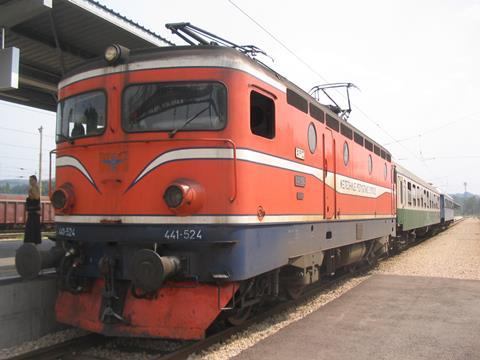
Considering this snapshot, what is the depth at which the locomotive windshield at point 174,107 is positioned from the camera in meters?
5.50

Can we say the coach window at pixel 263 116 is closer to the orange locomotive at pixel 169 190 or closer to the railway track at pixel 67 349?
the orange locomotive at pixel 169 190

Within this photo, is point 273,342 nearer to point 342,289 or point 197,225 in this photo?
point 197,225

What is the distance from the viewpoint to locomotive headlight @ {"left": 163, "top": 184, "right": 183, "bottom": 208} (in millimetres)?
5133

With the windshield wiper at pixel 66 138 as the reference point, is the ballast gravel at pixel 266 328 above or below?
below

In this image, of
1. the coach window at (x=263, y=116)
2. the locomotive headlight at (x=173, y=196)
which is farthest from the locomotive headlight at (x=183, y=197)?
the coach window at (x=263, y=116)

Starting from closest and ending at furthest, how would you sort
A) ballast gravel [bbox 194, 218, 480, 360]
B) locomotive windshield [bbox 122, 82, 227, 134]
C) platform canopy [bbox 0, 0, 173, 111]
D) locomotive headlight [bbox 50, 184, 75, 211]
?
locomotive windshield [bbox 122, 82, 227, 134]
ballast gravel [bbox 194, 218, 480, 360]
locomotive headlight [bbox 50, 184, 75, 211]
platform canopy [bbox 0, 0, 173, 111]

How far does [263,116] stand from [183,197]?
5.76ft

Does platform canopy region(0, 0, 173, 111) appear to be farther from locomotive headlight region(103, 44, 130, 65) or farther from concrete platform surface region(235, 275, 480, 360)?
concrete platform surface region(235, 275, 480, 360)

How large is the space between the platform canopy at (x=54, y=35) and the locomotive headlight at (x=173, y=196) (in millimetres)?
3914

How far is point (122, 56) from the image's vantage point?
5.75 metres

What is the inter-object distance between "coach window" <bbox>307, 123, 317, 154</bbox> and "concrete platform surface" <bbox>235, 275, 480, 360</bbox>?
2434 millimetres

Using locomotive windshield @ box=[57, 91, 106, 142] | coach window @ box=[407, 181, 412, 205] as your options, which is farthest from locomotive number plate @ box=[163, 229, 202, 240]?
coach window @ box=[407, 181, 412, 205]

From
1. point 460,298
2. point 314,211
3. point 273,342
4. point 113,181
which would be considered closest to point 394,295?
point 460,298

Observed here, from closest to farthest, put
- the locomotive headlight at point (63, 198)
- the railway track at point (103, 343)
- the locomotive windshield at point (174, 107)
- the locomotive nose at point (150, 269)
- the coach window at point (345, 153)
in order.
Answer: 1. the locomotive nose at point (150, 269)
2. the railway track at point (103, 343)
3. the locomotive windshield at point (174, 107)
4. the locomotive headlight at point (63, 198)
5. the coach window at point (345, 153)
